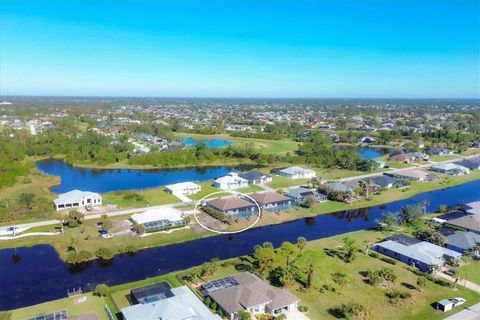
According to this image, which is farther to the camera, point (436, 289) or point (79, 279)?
point (79, 279)

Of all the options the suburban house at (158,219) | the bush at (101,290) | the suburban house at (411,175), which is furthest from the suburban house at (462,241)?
the bush at (101,290)

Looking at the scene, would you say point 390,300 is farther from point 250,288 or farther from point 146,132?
point 146,132

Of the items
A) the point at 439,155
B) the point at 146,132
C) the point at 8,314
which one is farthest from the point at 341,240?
the point at 146,132

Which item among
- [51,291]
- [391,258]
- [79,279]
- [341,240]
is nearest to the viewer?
[51,291]

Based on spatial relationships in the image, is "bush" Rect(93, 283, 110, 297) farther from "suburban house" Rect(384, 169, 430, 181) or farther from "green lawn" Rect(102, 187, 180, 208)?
"suburban house" Rect(384, 169, 430, 181)

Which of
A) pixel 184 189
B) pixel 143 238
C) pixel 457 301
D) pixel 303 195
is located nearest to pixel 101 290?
pixel 143 238

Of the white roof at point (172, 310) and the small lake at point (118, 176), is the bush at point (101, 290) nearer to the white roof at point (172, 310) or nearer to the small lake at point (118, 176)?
the white roof at point (172, 310)
